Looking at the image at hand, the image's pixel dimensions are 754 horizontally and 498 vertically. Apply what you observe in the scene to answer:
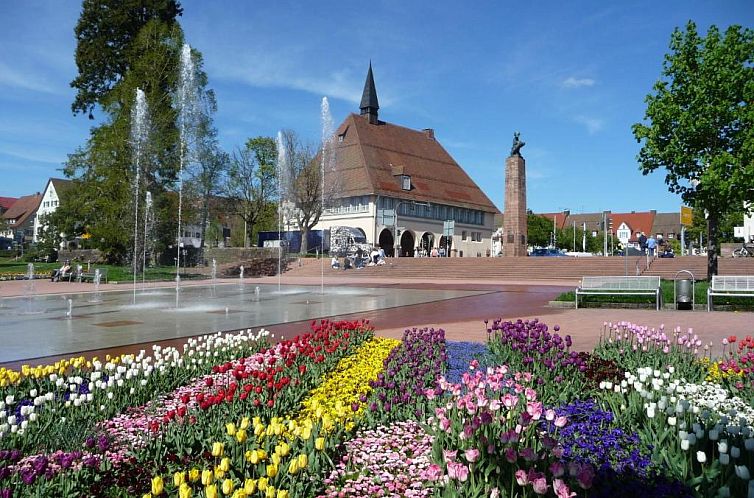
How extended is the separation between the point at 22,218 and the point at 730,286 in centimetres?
13851

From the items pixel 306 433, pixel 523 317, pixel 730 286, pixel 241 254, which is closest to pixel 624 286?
pixel 730 286

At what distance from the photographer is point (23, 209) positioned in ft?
424

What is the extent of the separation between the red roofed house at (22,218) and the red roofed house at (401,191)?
78.5 m

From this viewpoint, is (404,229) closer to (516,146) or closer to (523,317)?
(516,146)

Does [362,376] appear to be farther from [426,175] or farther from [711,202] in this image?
[426,175]

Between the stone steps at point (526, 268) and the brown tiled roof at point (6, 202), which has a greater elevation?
the brown tiled roof at point (6, 202)

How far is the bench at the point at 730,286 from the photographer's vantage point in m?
15.3

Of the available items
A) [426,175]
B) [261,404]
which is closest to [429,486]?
[261,404]

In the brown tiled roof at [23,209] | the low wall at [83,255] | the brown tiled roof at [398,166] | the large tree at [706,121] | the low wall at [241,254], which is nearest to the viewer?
the large tree at [706,121]

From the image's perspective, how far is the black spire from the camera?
75562mm

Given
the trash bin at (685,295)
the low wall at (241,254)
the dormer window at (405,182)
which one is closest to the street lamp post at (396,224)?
the dormer window at (405,182)

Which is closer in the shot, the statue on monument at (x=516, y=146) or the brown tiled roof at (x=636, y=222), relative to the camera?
the statue on monument at (x=516, y=146)

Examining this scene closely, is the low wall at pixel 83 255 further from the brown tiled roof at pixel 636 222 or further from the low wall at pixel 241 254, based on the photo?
the brown tiled roof at pixel 636 222

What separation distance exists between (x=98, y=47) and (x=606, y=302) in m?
41.0
